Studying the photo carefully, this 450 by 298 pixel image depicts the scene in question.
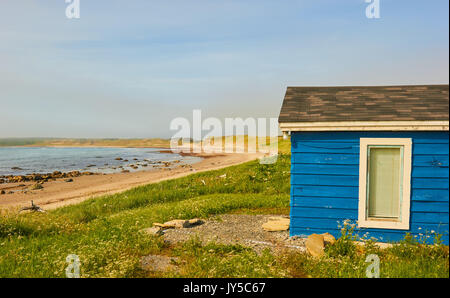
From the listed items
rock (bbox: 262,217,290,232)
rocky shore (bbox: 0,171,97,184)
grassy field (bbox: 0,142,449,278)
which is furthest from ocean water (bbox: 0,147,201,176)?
rock (bbox: 262,217,290,232)

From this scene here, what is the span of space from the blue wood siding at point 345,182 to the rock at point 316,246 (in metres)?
0.89

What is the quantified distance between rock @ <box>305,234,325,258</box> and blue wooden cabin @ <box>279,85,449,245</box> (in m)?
0.89

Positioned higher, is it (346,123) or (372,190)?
(346,123)

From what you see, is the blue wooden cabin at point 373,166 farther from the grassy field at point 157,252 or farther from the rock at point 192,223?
the rock at point 192,223

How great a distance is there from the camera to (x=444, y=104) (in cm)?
738

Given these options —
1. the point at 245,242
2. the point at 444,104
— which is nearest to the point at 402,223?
the point at 444,104

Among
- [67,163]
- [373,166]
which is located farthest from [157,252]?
[67,163]

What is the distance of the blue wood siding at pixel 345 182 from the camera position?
23.4 ft

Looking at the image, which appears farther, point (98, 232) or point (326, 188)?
Answer: point (98, 232)

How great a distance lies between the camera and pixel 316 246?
677 centimetres

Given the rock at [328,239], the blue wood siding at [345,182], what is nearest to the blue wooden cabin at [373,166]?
the blue wood siding at [345,182]
